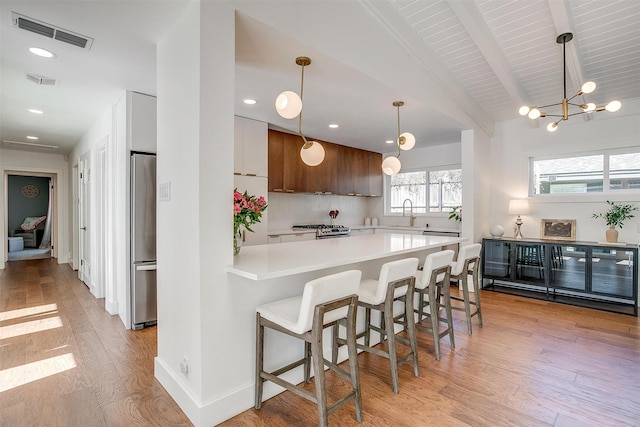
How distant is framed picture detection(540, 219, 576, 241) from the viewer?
4.43 metres

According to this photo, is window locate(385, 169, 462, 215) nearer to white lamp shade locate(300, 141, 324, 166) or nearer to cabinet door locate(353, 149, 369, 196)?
cabinet door locate(353, 149, 369, 196)

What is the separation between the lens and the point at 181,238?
196 cm

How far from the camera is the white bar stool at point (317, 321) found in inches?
65.7

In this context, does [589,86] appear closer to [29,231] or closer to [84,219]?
[84,219]

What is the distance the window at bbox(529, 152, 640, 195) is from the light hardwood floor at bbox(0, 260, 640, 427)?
175 cm

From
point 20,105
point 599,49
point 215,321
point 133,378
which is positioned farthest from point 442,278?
point 20,105

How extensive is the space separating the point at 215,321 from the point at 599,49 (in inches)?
171

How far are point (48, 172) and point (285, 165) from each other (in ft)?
18.1

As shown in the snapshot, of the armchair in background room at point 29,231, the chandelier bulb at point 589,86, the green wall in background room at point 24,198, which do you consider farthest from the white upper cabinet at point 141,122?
the green wall in background room at point 24,198

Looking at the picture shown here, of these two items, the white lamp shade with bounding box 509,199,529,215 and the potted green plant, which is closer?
the potted green plant

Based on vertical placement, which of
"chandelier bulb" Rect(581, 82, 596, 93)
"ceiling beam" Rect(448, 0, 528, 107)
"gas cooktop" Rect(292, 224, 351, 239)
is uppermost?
"ceiling beam" Rect(448, 0, 528, 107)

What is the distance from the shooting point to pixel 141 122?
3.25 m

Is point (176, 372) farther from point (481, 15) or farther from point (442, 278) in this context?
point (481, 15)

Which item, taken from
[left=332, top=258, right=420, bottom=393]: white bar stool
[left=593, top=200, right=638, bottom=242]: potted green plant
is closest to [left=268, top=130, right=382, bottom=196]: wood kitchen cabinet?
[left=332, top=258, right=420, bottom=393]: white bar stool
